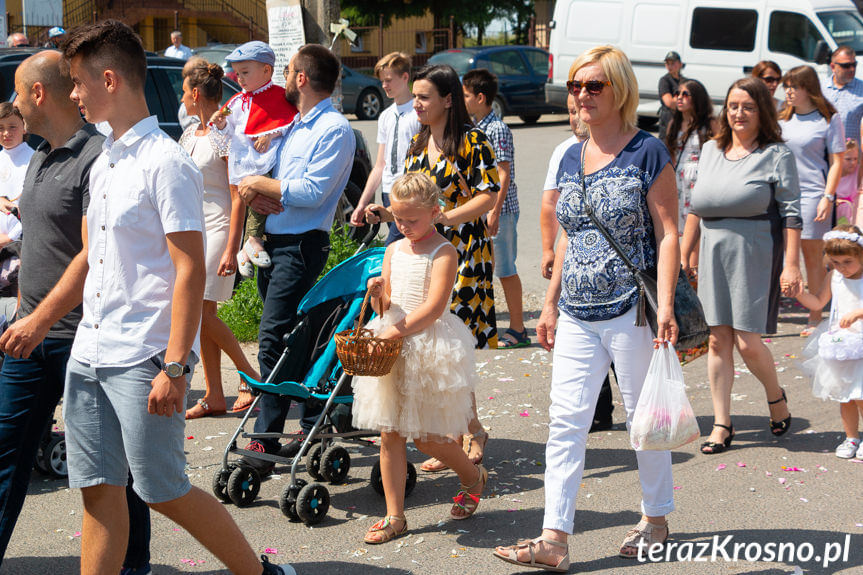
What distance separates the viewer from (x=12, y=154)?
6.23 m

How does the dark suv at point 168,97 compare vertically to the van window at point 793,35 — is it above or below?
below

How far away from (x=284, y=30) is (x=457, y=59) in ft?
54.5

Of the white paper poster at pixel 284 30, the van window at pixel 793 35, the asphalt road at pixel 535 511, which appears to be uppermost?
the van window at pixel 793 35

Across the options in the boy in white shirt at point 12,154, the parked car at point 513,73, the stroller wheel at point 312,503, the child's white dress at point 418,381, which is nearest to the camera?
the child's white dress at point 418,381

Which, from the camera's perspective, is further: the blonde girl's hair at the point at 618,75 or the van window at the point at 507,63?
the van window at the point at 507,63

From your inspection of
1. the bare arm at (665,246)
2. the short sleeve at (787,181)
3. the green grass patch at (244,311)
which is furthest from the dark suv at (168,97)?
the bare arm at (665,246)

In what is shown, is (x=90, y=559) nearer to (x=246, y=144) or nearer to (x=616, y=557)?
(x=616, y=557)

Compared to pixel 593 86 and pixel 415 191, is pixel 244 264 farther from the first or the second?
pixel 593 86

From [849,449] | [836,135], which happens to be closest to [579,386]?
[849,449]

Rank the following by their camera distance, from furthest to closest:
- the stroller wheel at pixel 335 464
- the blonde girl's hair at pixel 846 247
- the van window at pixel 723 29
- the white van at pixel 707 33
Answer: the van window at pixel 723 29
the white van at pixel 707 33
the blonde girl's hair at pixel 846 247
the stroller wheel at pixel 335 464

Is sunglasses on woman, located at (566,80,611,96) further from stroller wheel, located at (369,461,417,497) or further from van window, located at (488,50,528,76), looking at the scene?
van window, located at (488,50,528,76)

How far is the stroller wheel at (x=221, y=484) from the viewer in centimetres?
512

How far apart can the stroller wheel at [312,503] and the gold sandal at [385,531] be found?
0.27 m

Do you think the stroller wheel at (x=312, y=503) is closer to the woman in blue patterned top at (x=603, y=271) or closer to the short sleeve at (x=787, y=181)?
the woman in blue patterned top at (x=603, y=271)
